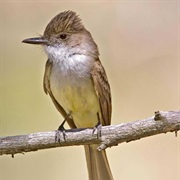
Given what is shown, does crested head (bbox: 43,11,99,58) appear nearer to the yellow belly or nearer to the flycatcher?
the flycatcher

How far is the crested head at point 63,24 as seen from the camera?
3.78 m

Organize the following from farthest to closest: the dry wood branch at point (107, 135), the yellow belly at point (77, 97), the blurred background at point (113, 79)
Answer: the blurred background at point (113, 79)
the yellow belly at point (77, 97)
the dry wood branch at point (107, 135)

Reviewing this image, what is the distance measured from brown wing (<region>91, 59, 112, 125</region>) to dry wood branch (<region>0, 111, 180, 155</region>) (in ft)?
1.23

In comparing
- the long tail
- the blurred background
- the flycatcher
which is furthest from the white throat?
the blurred background

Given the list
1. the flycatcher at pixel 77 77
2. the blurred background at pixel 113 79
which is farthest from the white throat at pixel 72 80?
the blurred background at pixel 113 79

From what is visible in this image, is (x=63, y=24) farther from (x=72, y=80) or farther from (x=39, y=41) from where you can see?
(x=72, y=80)

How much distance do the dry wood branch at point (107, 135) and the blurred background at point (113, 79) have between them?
38.6 inches

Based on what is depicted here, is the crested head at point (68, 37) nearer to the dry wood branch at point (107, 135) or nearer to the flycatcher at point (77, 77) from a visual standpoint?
the flycatcher at point (77, 77)

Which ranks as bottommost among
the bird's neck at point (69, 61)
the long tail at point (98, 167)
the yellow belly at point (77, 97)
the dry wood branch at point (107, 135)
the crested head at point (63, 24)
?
the long tail at point (98, 167)

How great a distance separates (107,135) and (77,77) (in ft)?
1.82

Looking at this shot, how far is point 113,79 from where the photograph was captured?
15.8 feet

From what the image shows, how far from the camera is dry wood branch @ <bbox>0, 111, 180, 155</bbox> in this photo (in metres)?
3.10

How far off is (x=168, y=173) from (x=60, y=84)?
3.83 feet

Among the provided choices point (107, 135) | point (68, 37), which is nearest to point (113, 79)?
point (68, 37)
